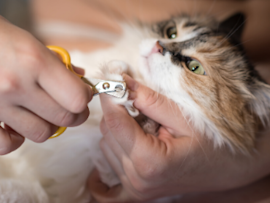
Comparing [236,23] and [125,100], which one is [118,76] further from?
[236,23]

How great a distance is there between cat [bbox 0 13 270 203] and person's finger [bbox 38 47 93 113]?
0.26 m

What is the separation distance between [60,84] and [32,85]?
0.07 meters

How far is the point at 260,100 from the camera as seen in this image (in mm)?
943

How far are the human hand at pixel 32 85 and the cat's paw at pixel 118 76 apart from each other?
8.8 inches

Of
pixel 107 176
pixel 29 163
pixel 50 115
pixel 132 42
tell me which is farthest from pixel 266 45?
pixel 29 163

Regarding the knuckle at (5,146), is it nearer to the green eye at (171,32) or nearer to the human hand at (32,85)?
the human hand at (32,85)

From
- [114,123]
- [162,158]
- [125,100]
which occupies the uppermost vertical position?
[125,100]

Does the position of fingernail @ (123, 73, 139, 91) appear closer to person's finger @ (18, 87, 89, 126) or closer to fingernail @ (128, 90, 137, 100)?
fingernail @ (128, 90, 137, 100)

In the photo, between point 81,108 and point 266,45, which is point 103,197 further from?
point 266,45

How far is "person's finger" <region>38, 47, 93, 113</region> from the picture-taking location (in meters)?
0.46

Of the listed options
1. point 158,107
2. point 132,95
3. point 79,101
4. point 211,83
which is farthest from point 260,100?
point 79,101

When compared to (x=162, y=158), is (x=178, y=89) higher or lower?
higher

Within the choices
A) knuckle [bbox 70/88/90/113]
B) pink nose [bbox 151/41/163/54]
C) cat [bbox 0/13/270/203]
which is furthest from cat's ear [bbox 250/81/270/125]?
knuckle [bbox 70/88/90/113]

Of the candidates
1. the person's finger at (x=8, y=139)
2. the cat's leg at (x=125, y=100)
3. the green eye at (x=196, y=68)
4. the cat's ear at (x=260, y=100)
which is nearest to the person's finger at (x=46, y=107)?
the person's finger at (x=8, y=139)
